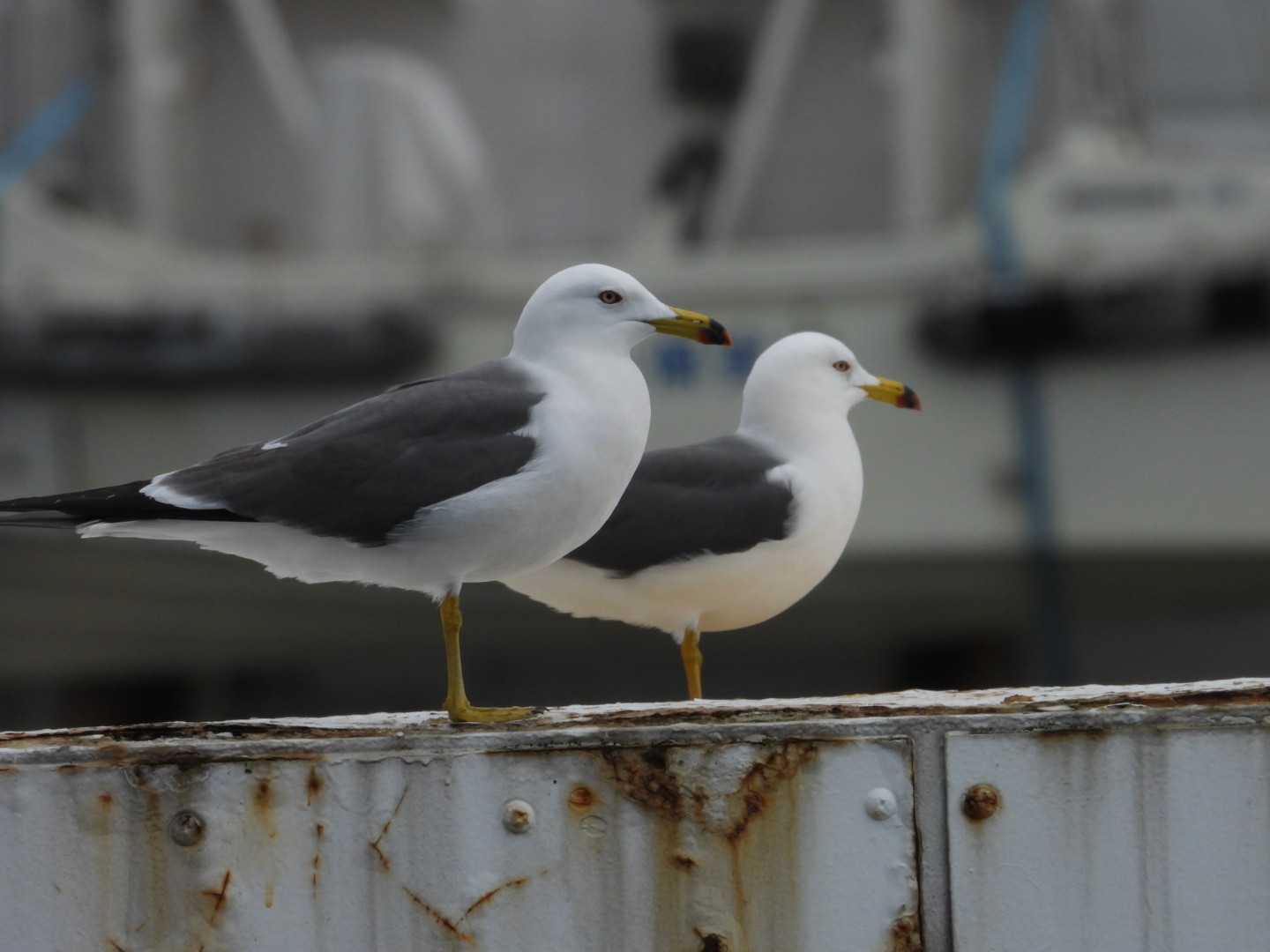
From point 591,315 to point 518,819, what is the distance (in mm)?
899

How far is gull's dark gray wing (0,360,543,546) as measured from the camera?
215cm

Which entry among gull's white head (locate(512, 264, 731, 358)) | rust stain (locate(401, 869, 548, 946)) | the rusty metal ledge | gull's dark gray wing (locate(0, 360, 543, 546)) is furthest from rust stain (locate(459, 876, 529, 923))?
gull's white head (locate(512, 264, 731, 358))

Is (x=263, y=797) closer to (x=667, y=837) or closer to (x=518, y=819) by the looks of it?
(x=518, y=819)

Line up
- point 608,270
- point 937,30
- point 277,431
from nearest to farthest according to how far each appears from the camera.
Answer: point 608,270, point 277,431, point 937,30

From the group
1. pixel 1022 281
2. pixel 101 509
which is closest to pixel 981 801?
pixel 101 509

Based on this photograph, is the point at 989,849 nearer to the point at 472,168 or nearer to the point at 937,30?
the point at 472,168

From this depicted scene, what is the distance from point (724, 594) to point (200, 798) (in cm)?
145

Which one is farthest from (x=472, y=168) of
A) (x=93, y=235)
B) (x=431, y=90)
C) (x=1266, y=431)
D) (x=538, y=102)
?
(x=1266, y=431)

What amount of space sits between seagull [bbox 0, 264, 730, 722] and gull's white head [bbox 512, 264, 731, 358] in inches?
1.6

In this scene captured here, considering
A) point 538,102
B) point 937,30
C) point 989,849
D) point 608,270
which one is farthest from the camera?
point 538,102

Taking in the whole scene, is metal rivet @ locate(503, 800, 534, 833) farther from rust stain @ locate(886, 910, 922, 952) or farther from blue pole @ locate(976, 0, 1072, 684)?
blue pole @ locate(976, 0, 1072, 684)

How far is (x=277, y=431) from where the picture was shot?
28.9 feet

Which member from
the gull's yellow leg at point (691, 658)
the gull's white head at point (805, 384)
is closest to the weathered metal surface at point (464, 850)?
the gull's yellow leg at point (691, 658)

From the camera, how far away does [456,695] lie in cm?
211
